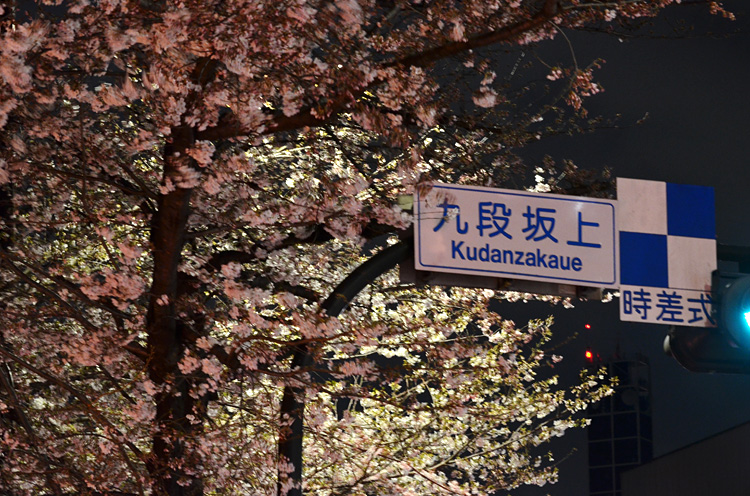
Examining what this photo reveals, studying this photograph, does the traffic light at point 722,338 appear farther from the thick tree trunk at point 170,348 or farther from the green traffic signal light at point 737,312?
the thick tree trunk at point 170,348

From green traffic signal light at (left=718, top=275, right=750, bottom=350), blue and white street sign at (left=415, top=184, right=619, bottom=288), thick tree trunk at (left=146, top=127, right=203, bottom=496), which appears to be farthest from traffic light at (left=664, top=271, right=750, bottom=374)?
thick tree trunk at (left=146, top=127, right=203, bottom=496)

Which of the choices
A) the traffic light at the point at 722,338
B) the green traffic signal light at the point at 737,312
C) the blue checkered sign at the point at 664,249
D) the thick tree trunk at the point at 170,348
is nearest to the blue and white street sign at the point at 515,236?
the blue checkered sign at the point at 664,249

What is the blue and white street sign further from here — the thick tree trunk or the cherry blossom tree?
the thick tree trunk

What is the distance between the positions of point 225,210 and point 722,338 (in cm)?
540

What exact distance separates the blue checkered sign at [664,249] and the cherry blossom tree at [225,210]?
2.94 feet

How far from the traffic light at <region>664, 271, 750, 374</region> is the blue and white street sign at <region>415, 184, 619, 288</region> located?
1.82ft

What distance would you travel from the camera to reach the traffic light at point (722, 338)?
5727 millimetres

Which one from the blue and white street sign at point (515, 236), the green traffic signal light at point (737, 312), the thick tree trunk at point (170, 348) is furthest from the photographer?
the thick tree trunk at point (170, 348)

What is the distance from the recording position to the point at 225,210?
9938mm

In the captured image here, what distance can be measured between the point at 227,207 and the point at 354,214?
2.08m

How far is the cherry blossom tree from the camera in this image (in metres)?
6.58

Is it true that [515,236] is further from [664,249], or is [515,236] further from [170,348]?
[170,348]

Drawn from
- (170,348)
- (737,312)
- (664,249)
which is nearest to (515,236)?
(664,249)

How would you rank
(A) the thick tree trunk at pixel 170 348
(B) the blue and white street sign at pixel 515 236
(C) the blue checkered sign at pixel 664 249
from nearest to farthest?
(B) the blue and white street sign at pixel 515 236 < (C) the blue checkered sign at pixel 664 249 < (A) the thick tree trunk at pixel 170 348
